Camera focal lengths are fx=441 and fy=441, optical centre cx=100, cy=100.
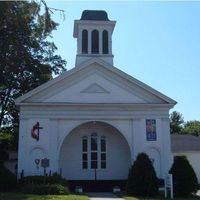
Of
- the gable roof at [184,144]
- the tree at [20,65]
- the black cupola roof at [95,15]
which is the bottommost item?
the gable roof at [184,144]

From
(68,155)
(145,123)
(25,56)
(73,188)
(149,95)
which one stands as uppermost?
(25,56)

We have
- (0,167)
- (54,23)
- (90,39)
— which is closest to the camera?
(54,23)

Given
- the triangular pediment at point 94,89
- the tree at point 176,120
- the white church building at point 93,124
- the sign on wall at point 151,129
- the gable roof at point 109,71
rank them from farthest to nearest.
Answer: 1. the tree at point 176,120
2. the triangular pediment at point 94,89
3. the sign on wall at point 151,129
4. the gable roof at point 109,71
5. the white church building at point 93,124

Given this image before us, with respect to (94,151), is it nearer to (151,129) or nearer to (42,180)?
(151,129)

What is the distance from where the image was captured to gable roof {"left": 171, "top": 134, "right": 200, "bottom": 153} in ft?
137

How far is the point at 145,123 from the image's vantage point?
3153 cm

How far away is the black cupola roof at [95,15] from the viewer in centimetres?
3678

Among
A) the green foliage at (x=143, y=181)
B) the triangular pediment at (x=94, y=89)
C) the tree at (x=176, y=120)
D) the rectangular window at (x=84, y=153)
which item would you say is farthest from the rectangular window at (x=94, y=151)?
the tree at (x=176, y=120)

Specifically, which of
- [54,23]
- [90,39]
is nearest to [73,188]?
[90,39]

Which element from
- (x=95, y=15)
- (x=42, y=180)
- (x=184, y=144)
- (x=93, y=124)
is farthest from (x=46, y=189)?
(x=184, y=144)

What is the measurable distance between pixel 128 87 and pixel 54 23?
20.4 m

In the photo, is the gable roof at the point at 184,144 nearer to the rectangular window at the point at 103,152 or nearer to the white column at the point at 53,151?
the rectangular window at the point at 103,152

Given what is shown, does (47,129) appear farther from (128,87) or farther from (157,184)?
(157,184)

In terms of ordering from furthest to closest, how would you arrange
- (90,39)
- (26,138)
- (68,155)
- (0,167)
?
1. (90,39)
2. (68,155)
3. (26,138)
4. (0,167)
